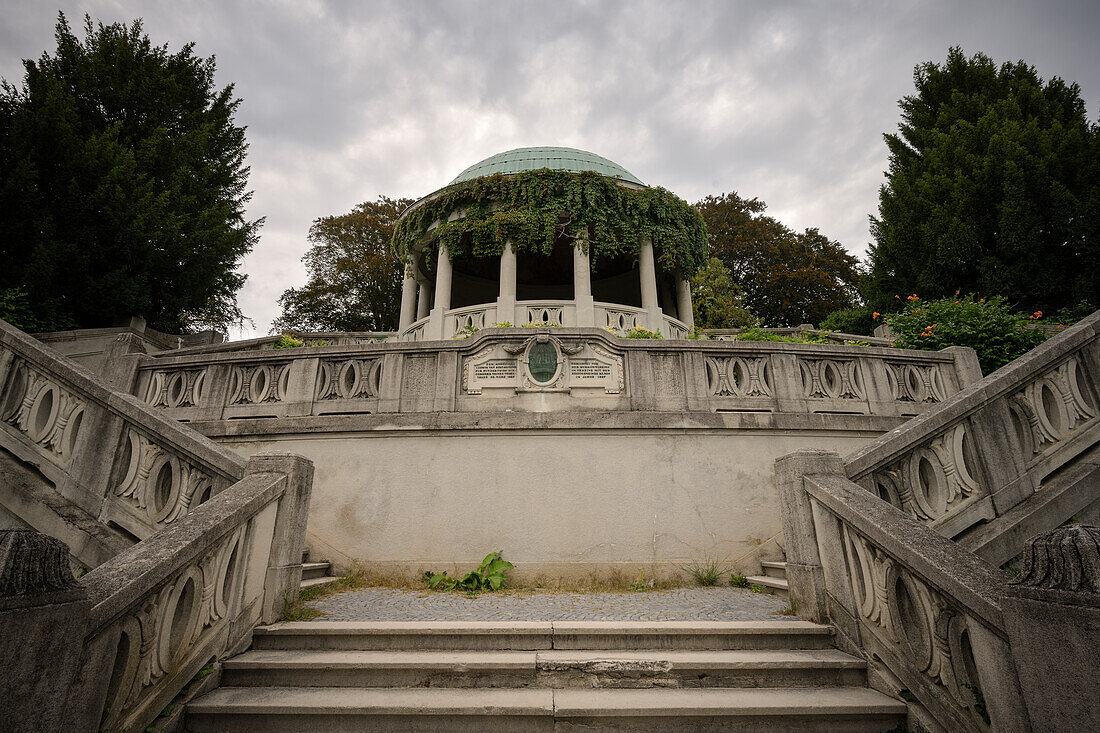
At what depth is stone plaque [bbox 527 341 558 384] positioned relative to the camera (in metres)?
7.20

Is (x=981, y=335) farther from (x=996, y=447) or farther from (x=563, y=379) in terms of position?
(x=563, y=379)

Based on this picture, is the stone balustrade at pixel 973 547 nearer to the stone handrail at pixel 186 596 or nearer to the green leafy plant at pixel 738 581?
the green leafy plant at pixel 738 581

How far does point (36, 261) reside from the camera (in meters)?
13.1

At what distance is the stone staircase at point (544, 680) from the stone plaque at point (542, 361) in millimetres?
3631

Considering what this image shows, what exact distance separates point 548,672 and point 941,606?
2439mm

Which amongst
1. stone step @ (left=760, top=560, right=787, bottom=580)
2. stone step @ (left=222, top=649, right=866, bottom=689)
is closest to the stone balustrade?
stone step @ (left=222, top=649, right=866, bottom=689)

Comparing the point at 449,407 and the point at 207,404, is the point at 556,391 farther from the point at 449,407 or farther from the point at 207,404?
the point at 207,404

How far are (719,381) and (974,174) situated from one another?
21920 millimetres

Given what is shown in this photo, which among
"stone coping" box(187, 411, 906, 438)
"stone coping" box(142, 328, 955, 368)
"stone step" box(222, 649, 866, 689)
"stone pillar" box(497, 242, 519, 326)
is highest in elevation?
"stone pillar" box(497, 242, 519, 326)

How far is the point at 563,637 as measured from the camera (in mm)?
3910

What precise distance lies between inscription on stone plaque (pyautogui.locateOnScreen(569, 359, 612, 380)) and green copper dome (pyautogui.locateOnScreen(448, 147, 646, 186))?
12.8m

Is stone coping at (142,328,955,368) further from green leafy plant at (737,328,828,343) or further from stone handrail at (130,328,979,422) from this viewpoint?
green leafy plant at (737,328,828,343)

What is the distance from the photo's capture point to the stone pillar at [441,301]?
54.7 ft

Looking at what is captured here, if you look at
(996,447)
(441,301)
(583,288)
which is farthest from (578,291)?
(996,447)
